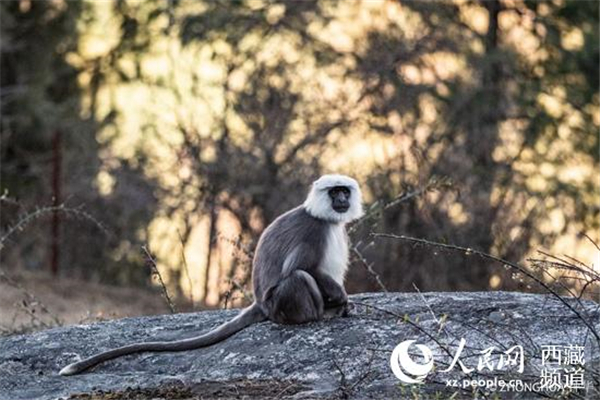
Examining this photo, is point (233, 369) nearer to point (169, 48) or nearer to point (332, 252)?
point (332, 252)

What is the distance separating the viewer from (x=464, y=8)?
25.4 m

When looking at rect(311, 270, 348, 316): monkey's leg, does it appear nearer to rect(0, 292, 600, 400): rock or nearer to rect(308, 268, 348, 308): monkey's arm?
rect(308, 268, 348, 308): monkey's arm

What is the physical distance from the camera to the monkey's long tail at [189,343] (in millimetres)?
9031

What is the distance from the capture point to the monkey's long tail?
9.03m

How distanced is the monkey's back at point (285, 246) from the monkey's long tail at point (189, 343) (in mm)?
140

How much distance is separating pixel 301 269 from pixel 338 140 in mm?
11676

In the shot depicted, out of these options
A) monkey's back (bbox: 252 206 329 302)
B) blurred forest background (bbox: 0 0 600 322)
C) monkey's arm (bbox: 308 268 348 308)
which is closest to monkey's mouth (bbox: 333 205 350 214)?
monkey's back (bbox: 252 206 329 302)

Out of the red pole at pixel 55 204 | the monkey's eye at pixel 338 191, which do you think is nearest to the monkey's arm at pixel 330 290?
the monkey's eye at pixel 338 191

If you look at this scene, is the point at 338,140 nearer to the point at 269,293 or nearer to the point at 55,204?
the point at 55,204

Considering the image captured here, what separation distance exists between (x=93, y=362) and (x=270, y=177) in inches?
458

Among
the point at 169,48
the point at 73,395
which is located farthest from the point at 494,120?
the point at 73,395

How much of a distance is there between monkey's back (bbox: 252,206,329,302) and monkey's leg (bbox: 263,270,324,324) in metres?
0.11

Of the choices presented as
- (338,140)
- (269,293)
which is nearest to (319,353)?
(269,293)

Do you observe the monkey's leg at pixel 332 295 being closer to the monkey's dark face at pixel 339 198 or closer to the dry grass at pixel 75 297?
the monkey's dark face at pixel 339 198
